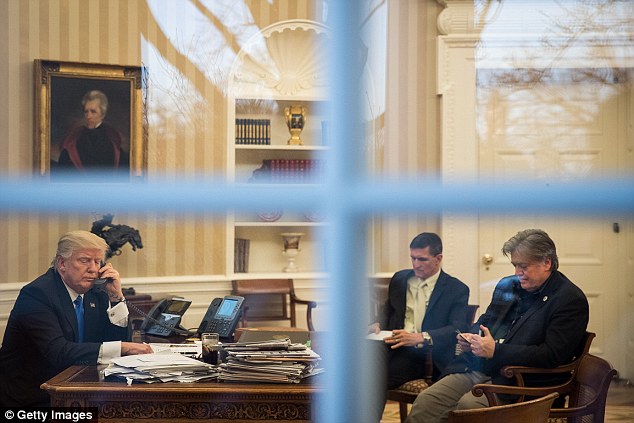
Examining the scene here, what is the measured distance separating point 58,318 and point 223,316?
0.19m

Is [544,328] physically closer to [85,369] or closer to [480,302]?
[480,302]

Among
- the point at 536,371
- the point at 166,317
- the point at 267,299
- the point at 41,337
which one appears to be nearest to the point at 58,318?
the point at 41,337

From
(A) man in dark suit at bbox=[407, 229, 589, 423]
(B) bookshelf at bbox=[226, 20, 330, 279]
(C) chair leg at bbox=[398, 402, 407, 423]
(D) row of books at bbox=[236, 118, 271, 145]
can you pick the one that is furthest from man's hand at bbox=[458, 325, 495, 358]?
(D) row of books at bbox=[236, 118, 271, 145]

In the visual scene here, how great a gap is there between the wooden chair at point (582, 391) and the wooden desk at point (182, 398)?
24 cm

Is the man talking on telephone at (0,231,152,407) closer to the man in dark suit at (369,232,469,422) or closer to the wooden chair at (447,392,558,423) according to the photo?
the man in dark suit at (369,232,469,422)

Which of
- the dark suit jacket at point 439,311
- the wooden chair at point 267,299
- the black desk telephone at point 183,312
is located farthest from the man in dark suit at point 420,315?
the black desk telephone at point 183,312

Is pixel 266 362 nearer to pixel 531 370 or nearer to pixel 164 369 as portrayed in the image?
pixel 164 369

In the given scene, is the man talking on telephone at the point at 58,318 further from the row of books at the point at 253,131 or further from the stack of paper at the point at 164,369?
the row of books at the point at 253,131

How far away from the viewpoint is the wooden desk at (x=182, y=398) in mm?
832

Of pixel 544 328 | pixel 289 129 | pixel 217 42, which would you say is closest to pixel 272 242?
pixel 289 129

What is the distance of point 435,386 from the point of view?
2.97ft

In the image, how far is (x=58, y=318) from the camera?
85 centimetres

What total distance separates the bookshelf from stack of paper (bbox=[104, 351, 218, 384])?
0.19 m

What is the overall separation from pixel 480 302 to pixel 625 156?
0.26m
